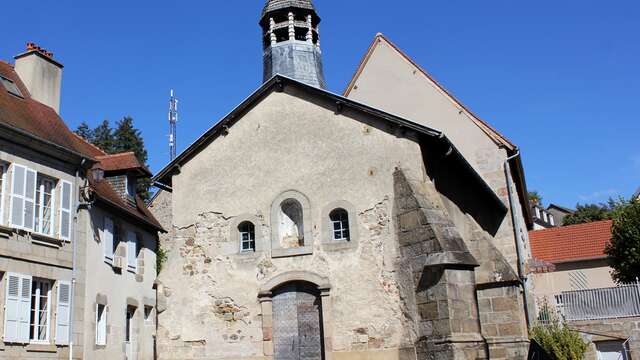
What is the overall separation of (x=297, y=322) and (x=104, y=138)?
36.3 m

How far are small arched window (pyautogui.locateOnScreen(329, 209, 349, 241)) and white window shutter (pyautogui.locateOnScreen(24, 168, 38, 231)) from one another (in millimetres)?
7313

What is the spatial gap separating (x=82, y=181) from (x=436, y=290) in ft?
34.6

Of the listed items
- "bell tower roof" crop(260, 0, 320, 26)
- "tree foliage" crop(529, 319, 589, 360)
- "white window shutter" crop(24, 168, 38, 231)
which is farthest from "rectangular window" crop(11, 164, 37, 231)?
"tree foliage" crop(529, 319, 589, 360)

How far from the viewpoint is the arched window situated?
47.2 ft

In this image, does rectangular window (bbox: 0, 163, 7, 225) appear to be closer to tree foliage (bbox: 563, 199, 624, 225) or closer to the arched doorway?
the arched doorway

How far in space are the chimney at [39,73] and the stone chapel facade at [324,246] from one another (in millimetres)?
6223

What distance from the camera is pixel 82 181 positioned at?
17.5 m

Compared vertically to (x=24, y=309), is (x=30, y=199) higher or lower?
higher

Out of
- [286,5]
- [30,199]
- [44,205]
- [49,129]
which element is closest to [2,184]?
[30,199]

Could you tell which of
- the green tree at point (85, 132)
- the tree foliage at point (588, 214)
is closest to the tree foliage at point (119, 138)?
the green tree at point (85, 132)

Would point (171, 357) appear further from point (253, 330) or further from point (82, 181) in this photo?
point (82, 181)

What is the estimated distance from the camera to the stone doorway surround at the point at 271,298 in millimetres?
13134

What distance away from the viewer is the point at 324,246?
13578 millimetres

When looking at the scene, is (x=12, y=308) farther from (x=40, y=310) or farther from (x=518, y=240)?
(x=518, y=240)
